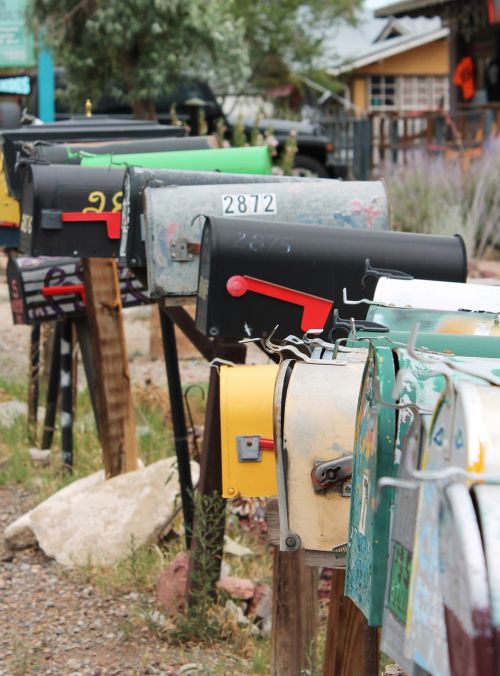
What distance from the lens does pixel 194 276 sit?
12.8 feet

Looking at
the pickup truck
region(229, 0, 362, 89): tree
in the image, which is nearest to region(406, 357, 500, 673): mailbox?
the pickup truck

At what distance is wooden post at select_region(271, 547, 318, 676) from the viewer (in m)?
3.29

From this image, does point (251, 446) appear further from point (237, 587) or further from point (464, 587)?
point (464, 587)

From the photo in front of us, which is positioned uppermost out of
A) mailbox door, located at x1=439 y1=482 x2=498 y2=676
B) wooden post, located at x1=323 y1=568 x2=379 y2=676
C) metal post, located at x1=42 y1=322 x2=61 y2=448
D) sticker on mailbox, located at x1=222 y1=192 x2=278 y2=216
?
sticker on mailbox, located at x1=222 y1=192 x2=278 y2=216

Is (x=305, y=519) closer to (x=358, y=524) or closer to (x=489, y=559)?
(x=358, y=524)

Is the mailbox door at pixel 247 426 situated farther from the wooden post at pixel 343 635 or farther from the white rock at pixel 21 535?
the white rock at pixel 21 535

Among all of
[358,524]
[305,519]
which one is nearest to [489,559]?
[358,524]

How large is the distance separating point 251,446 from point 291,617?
1.93ft

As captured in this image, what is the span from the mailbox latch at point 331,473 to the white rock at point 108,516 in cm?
253

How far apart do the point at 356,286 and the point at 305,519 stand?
44.7 inches

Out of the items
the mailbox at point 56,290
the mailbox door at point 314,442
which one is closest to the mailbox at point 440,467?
the mailbox door at point 314,442

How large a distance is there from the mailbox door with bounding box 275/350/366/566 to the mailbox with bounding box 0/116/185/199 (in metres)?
3.26

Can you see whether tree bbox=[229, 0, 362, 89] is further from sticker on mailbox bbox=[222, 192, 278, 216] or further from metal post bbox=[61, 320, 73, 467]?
sticker on mailbox bbox=[222, 192, 278, 216]

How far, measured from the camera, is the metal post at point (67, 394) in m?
6.03
